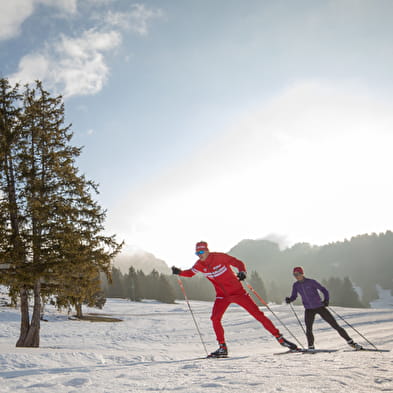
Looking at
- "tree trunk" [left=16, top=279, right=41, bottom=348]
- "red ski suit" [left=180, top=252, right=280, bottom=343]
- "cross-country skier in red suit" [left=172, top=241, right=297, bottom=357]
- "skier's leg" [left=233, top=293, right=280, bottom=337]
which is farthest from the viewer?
"tree trunk" [left=16, top=279, right=41, bottom=348]

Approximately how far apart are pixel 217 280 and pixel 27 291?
8510 mm

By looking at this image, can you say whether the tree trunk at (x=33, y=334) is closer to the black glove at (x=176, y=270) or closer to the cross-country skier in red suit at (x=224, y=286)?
the black glove at (x=176, y=270)

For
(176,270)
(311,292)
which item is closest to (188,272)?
(176,270)

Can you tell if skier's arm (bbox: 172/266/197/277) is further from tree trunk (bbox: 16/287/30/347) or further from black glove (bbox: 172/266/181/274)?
tree trunk (bbox: 16/287/30/347)

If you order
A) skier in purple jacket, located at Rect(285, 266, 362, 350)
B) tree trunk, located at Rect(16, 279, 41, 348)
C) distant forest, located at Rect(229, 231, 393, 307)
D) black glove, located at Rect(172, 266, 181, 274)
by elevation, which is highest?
black glove, located at Rect(172, 266, 181, 274)

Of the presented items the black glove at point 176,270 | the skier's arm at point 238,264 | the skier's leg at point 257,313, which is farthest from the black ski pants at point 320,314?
the black glove at point 176,270

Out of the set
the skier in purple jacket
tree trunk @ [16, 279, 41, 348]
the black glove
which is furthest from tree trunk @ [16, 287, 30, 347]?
the skier in purple jacket

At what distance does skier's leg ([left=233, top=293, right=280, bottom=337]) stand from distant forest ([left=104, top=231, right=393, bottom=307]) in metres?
60.0

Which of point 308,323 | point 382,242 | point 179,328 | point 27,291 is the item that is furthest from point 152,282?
point 382,242

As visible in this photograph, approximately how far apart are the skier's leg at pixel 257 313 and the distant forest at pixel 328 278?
5996 cm

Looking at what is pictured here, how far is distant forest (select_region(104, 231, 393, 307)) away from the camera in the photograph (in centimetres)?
6469

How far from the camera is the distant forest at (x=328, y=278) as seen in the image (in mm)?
64688

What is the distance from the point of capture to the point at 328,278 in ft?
509

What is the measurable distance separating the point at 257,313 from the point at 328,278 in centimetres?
16823
